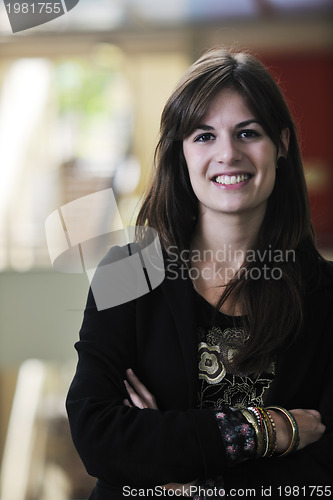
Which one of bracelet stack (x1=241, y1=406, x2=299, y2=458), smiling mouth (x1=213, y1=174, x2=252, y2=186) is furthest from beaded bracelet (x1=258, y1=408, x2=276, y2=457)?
smiling mouth (x1=213, y1=174, x2=252, y2=186)

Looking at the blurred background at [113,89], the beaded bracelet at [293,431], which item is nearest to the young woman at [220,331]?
the beaded bracelet at [293,431]

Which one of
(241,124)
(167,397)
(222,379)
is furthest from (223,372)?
(241,124)

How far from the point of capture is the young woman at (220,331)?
1.18 m

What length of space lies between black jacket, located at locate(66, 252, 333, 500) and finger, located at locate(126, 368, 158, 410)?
16 mm

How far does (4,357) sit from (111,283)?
3383 mm

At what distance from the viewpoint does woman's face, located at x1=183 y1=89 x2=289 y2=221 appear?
1.26m

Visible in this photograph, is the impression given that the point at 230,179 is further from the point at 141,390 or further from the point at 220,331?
the point at 141,390

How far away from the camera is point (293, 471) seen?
1.21 metres

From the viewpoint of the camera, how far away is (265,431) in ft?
3.91

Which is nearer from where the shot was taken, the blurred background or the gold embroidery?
the gold embroidery

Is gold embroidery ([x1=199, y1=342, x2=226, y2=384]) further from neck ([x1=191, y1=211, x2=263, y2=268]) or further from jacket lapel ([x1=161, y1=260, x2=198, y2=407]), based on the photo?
neck ([x1=191, y1=211, x2=263, y2=268])

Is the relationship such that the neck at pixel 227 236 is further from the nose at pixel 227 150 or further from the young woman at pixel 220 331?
the nose at pixel 227 150

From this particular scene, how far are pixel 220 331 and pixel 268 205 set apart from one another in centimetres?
30

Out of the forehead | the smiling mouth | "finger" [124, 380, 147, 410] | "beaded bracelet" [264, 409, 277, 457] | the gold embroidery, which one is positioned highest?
the forehead
